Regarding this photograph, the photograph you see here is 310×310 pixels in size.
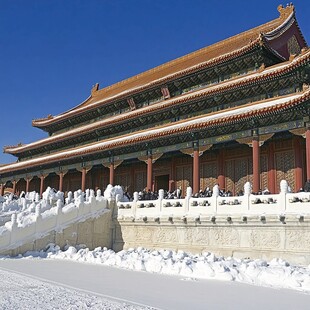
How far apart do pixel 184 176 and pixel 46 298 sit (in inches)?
617

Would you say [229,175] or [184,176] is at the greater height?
[184,176]

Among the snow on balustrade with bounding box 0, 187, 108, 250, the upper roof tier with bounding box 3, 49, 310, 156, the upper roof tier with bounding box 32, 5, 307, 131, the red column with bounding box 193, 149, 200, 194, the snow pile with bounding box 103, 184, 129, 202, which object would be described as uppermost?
the upper roof tier with bounding box 32, 5, 307, 131

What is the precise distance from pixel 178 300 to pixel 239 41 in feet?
65.1

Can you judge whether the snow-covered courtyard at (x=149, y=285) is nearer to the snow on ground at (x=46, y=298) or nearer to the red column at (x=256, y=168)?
the snow on ground at (x=46, y=298)

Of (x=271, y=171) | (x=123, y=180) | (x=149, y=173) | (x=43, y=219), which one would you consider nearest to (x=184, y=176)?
(x=149, y=173)

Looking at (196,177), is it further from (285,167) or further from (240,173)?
(285,167)

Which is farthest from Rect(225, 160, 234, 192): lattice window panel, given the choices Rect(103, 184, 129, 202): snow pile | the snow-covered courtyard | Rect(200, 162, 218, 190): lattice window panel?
A: the snow-covered courtyard

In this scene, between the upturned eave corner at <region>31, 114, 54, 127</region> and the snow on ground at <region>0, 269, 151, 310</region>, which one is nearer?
the snow on ground at <region>0, 269, 151, 310</region>

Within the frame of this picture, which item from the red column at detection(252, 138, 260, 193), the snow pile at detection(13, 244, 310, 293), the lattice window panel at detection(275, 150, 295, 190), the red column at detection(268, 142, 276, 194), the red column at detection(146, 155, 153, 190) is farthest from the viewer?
the red column at detection(146, 155, 153, 190)

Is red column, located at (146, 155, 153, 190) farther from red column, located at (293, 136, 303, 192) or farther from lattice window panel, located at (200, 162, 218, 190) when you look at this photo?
red column, located at (293, 136, 303, 192)

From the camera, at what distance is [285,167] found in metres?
17.8

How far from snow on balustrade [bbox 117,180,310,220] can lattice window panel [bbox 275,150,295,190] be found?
324 centimetres

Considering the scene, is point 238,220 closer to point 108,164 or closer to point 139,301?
point 139,301

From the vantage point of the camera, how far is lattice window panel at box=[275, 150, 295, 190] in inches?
687
